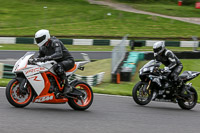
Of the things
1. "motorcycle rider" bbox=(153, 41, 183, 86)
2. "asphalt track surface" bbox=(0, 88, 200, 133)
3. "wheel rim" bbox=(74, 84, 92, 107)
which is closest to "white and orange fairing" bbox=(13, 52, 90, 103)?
"asphalt track surface" bbox=(0, 88, 200, 133)

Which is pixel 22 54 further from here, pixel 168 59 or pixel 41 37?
pixel 41 37

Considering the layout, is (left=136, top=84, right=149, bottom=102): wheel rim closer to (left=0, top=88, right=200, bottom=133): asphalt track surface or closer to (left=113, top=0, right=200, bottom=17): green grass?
(left=0, top=88, right=200, bottom=133): asphalt track surface

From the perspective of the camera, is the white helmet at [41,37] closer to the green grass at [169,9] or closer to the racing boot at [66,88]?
the racing boot at [66,88]

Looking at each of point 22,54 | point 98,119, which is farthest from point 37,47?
point 98,119

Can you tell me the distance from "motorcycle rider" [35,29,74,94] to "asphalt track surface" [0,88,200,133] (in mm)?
741

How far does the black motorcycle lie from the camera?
30.8 feet

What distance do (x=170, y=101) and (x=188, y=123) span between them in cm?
216

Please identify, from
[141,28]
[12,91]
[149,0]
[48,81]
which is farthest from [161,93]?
[149,0]

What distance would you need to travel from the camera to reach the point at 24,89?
7258 millimetres

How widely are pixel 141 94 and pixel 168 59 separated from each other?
120cm

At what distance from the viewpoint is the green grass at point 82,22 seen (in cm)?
2924

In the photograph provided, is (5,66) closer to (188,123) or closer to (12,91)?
(12,91)

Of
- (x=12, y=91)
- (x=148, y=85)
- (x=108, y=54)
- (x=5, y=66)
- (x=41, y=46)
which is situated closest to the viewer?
(x=12, y=91)

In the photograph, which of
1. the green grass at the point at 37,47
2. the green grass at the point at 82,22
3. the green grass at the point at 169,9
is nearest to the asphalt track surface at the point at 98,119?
the green grass at the point at 37,47
